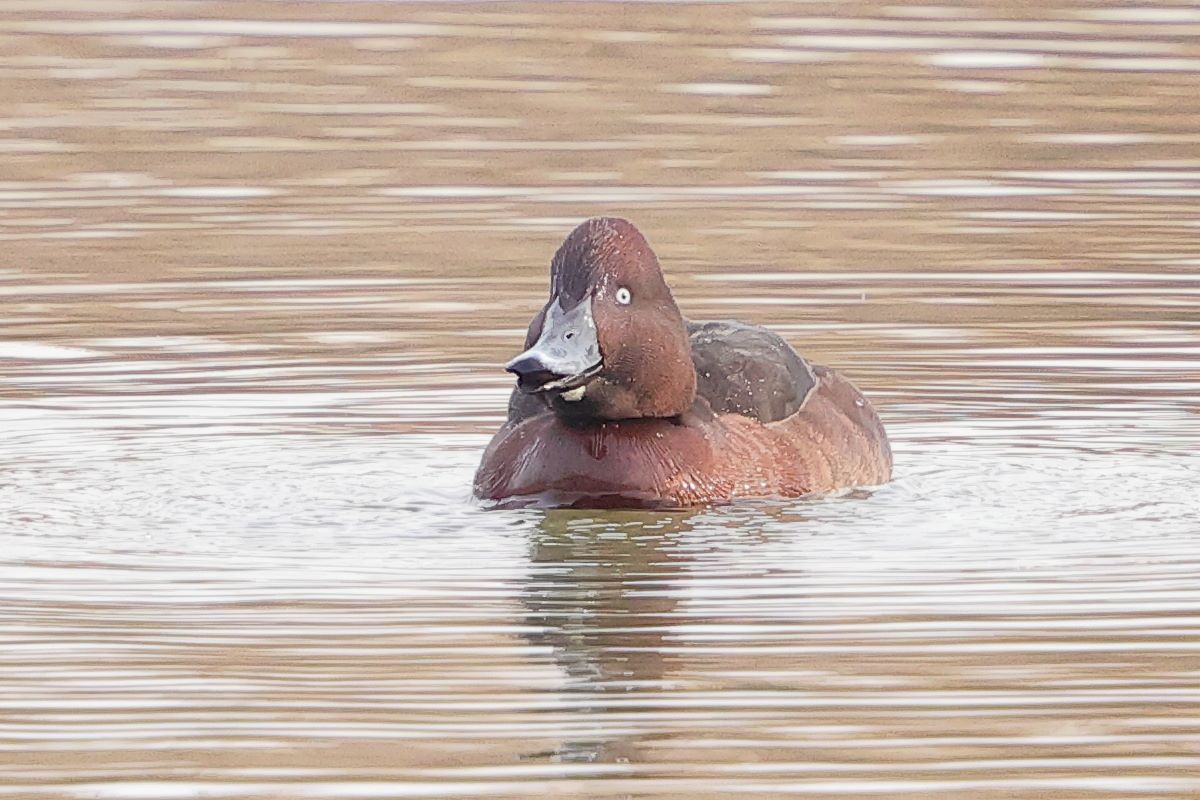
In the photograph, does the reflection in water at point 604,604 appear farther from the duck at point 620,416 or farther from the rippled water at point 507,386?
the duck at point 620,416

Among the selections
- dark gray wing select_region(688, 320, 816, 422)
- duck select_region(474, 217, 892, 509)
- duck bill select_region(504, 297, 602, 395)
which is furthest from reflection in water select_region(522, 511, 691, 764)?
dark gray wing select_region(688, 320, 816, 422)

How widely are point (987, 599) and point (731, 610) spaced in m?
0.76

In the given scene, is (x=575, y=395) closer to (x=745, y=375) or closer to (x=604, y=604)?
(x=745, y=375)

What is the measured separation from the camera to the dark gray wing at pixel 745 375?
1144cm

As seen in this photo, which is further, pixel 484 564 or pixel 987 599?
pixel 484 564

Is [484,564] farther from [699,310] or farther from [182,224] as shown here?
[182,224]

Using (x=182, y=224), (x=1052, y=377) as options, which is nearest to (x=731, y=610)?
(x=1052, y=377)

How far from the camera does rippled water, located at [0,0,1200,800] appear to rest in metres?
7.98

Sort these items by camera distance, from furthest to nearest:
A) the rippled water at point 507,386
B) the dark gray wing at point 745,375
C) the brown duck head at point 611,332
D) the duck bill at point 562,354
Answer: the dark gray wing at point 745,375, the brown duck head at point 611,332, the duck bill at point 562,354, the rippled water at point 507,386

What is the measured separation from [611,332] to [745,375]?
0.90 metres

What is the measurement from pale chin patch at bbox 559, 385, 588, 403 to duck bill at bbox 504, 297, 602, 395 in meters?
0.02

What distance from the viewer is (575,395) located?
10.8 meters

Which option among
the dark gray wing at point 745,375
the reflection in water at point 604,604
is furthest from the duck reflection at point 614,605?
the dark gray wing at point 745,375

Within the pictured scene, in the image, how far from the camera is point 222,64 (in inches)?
849
